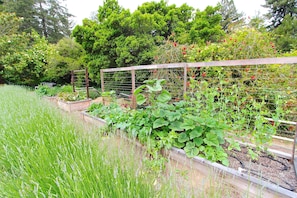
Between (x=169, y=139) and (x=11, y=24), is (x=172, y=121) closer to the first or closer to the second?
(x=169, y=139)

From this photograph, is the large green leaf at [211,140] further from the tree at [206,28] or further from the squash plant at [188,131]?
the tree at [206,28]

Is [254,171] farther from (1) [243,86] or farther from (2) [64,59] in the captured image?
(2) [64,59]

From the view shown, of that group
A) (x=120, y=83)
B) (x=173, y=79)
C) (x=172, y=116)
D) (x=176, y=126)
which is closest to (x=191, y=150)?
(x=176, y=126)

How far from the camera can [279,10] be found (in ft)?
44.2

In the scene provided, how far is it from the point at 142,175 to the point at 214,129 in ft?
3.79

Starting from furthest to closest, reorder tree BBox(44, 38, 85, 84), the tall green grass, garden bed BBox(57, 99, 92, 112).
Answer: tree BBox(44, 38, 85, 84)
garden bed BBox(57, 99, 92, 112)
the tall green grass

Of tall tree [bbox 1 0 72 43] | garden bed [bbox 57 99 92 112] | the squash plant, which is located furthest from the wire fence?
tall tree [bbox 1 0 72 43]

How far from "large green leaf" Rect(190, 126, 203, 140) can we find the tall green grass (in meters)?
0.92

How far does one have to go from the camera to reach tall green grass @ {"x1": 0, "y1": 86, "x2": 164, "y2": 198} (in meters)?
0.75

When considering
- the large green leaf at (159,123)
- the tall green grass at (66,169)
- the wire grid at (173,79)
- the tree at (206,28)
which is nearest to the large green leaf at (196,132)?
the large green leaf at (159,123)

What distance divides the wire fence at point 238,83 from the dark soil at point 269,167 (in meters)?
0.46

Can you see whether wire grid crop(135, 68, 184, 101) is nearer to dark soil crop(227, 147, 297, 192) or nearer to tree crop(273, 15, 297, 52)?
dark soil crop(227, 147, 297, 192)

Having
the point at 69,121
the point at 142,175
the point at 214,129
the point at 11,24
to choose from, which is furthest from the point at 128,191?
the point at 11,24

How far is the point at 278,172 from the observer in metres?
1.50
